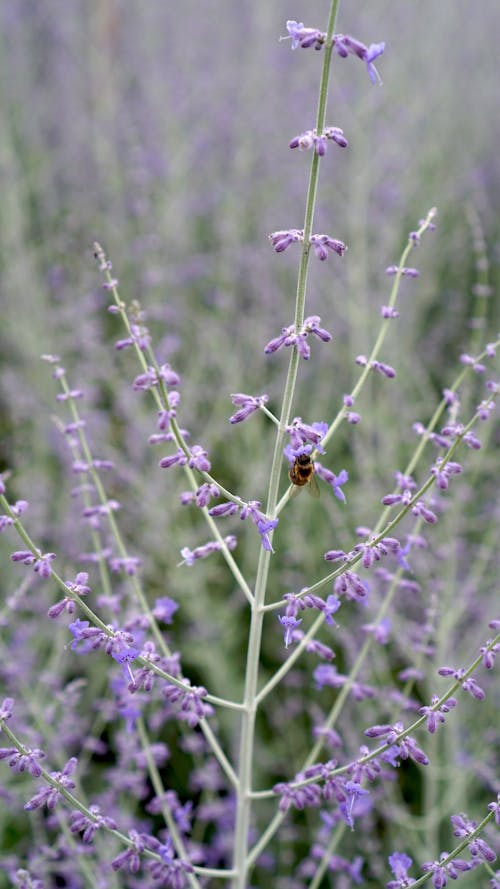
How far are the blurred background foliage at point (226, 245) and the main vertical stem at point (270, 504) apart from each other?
1.05 meters

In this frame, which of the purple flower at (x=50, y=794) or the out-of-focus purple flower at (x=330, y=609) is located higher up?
the out-of-focus purple flower at (x=330, y=609)

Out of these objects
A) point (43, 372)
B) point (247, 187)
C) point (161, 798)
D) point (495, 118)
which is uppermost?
point (495, 118)

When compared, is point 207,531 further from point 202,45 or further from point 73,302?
point 202,45

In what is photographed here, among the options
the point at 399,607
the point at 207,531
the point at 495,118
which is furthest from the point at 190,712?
the point at 495,118

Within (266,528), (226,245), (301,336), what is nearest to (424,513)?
(266,528)

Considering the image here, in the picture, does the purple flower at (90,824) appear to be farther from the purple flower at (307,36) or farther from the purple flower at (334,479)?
the purple flower at (307,36)

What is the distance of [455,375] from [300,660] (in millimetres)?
1675

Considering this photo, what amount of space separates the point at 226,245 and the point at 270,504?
3756 mm

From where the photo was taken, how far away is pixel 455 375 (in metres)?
4.42

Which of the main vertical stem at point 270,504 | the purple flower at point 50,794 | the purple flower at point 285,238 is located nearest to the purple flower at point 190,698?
the main vertical stem at point 270,504

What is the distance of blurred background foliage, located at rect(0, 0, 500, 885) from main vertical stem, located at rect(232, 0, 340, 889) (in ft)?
3.44

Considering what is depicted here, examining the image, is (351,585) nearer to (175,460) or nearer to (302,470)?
(302,470)

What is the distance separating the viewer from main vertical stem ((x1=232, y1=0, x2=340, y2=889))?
4.30 feet

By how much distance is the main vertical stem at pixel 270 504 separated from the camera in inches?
51.6
